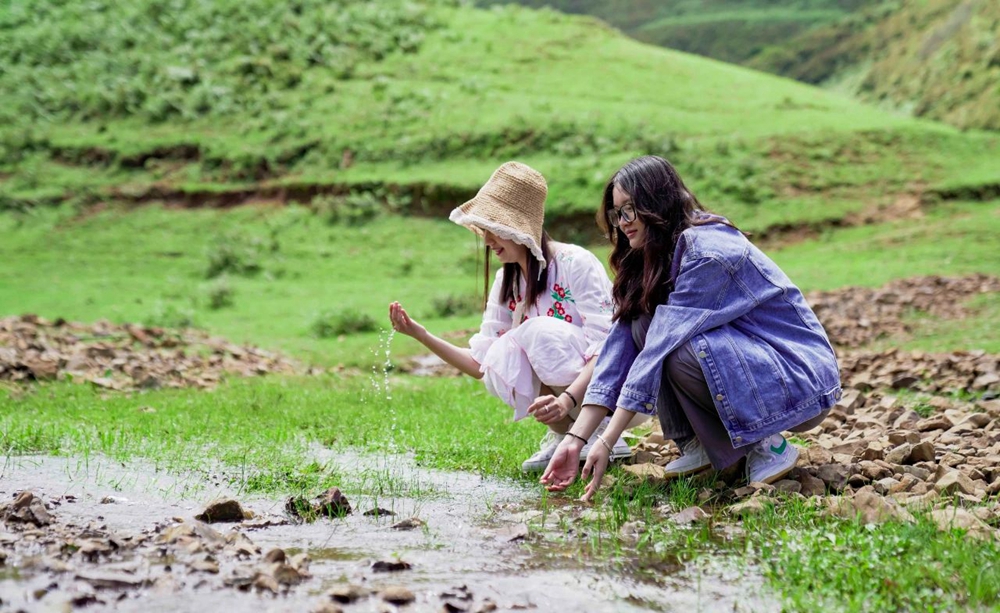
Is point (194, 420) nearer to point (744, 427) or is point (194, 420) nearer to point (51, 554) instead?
point (51, 554)

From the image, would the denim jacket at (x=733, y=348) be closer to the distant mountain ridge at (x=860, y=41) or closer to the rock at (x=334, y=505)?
the rock at (x=334, y=505)

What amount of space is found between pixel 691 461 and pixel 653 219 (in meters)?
1.13

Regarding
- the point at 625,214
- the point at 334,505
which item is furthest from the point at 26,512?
the point at 625,214

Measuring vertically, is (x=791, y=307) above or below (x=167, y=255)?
above

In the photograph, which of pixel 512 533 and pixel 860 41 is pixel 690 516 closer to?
pixel 512 533

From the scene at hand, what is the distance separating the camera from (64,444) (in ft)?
18.2

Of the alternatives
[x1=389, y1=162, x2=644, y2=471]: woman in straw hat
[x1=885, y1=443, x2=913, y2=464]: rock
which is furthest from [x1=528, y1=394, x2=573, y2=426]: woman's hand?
[x1=885, y1=443, x2=913, y2=464]: rock

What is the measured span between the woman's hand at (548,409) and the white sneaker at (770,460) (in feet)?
2.75

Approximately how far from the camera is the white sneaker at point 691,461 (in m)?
4.64

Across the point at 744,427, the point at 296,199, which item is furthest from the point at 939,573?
the point at 296,199

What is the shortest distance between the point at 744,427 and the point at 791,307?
60cm

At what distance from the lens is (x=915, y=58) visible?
35.8 metres

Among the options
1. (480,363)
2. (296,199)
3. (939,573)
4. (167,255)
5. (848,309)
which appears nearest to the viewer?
(939,573)

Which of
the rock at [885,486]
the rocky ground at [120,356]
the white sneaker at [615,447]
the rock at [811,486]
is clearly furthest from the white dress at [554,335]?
the rocky ground at [120,356]
